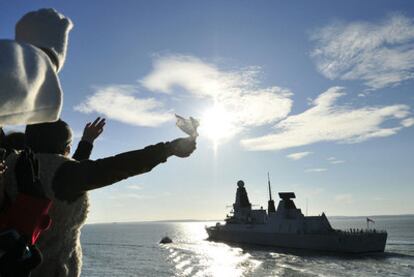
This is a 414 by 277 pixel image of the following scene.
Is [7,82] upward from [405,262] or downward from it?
upward

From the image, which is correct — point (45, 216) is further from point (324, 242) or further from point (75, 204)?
point (324, 242)

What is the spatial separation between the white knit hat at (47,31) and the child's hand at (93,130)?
1083 mm

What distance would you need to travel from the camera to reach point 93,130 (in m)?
2.35

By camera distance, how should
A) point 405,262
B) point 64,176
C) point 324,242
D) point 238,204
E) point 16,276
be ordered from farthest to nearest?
1. point 238,204
2. point 324,242
3. point 405,262
4. point 64,176
5. point 16,276

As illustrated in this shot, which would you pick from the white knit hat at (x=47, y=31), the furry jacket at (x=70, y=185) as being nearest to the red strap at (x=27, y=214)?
the furry jacket at (x=70, y=185)

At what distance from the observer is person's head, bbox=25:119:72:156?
1834 millimetres

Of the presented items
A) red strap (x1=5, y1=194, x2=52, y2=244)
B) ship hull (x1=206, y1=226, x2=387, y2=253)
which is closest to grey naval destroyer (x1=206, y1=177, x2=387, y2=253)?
ship hull (x1=206, y1=226, x2=387, y2=253)

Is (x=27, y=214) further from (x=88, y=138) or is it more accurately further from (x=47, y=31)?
(x=88, y=138)

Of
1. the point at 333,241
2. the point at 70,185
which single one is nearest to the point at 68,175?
the point at 70,185

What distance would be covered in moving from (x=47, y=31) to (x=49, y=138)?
741 millimetres

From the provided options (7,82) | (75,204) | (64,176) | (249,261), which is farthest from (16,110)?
(249,261)

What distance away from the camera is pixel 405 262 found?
1623 inches

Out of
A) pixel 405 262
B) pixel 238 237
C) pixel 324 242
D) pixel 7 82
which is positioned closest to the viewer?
pixel 7 82

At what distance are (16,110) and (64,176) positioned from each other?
0.97m
